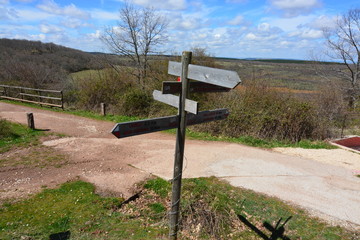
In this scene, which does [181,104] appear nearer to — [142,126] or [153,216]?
[142,126]

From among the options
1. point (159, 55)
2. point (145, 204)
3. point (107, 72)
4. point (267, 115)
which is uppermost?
point (159, 55)

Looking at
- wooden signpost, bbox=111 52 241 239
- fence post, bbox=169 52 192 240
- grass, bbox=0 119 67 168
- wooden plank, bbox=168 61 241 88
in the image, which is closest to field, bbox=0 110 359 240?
fence post, bbox=169 52 192 240

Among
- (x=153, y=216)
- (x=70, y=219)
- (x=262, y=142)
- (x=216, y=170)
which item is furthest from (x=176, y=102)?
(x=262, y=142)

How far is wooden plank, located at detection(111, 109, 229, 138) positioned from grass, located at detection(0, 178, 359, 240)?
2.01 m

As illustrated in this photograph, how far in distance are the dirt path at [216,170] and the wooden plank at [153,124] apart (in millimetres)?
3017

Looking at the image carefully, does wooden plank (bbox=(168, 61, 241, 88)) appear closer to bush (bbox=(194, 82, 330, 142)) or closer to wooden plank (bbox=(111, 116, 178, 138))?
wooden plank (bbox=(111, 116, 178, 138))

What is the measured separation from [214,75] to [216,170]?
4.59 metres

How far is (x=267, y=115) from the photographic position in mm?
10359

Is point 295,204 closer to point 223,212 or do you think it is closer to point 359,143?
point 223,212

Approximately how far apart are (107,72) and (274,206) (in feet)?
46.8

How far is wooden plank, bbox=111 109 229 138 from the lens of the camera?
2863 mm

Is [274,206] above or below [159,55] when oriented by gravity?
below

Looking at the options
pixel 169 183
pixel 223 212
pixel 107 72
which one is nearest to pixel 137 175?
pixel 169 183

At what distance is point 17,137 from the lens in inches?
372
